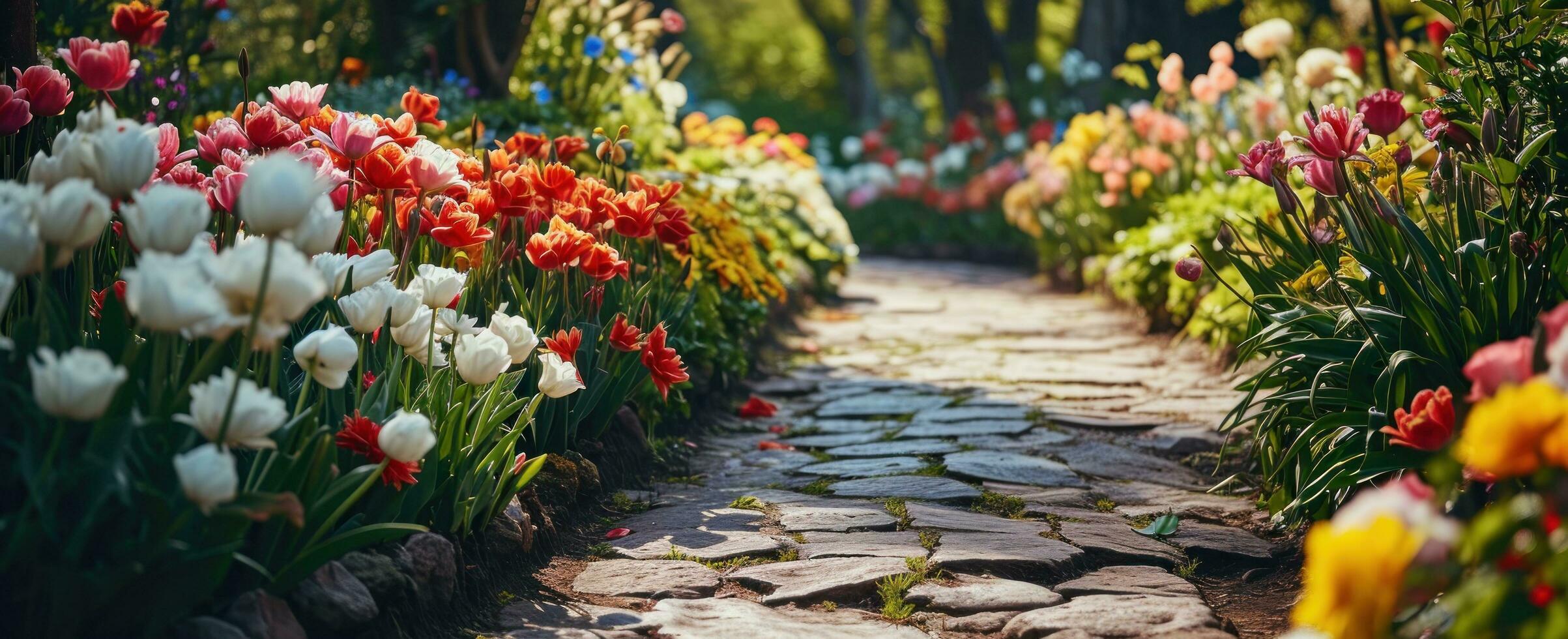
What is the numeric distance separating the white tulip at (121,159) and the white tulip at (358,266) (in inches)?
13.9

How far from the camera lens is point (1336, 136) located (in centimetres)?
268

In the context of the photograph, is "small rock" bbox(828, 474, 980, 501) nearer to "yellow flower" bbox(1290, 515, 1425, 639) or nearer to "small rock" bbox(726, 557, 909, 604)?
"small rock" bbox(726, 557, 909, 604)

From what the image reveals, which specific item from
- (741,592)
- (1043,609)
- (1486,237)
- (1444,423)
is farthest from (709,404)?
(1444,423)

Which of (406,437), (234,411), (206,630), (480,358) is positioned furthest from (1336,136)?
(206,630)

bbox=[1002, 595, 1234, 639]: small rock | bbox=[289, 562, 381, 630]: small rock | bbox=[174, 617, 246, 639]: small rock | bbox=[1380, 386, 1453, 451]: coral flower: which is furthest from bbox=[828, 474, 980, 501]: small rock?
bbox=[174, 617, 246, 639]: small rock

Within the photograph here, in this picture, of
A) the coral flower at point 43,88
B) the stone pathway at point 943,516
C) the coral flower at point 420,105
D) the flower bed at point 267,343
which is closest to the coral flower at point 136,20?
the flower bed at point 267,343

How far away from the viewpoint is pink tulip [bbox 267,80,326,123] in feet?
8.99

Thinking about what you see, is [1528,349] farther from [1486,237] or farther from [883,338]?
[883,338]

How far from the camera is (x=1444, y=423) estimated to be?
6.78 feet

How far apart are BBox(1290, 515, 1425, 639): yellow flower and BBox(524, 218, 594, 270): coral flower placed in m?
1.93

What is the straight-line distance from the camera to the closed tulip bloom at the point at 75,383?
158cm

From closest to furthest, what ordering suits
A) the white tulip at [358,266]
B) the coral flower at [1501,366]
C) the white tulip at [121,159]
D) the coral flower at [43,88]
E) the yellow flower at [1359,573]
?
the yellow flower at [1359,573], the coral flower at [1501,366], the white tulip at [121,159], the white tulip at [358,266], the coral flower at [43,88]

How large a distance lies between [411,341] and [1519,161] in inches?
85.9

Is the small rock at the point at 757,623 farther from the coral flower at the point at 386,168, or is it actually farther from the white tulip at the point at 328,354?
the coral flower at the point at 386,168
